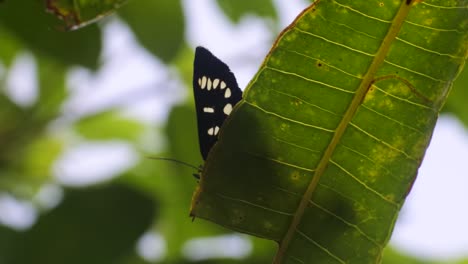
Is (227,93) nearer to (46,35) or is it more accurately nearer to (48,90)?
(46,35)

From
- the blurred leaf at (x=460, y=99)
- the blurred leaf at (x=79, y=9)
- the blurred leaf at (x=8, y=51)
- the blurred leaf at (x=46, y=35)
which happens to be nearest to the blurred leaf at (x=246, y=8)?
the blurred leaf at (x=46, y=35)

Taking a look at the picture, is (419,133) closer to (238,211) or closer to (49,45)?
(238,211)

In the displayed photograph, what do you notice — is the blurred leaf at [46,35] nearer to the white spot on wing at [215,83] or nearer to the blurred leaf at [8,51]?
the blurred leaf at [8,51]

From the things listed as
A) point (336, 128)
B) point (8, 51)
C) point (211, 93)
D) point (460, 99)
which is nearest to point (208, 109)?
point (211, 93)

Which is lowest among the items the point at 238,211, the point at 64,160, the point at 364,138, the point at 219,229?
the point at 238,211

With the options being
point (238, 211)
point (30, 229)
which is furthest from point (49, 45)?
point (238, 211)
